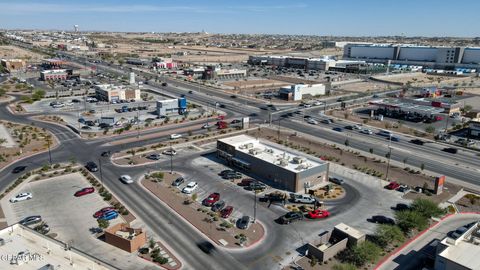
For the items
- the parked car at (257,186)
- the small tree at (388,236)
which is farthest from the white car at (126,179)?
the small tree at (388,236)

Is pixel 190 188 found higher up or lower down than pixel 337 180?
lower down

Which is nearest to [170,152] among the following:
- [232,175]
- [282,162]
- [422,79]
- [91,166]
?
[91,166]

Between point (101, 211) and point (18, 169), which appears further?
point (18, 169)

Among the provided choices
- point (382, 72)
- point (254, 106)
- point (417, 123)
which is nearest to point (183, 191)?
A: point (254, 106)

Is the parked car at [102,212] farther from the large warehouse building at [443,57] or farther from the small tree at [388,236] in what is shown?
the large warehouse building at [443,57]

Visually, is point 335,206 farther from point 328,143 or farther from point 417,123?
point 417,123

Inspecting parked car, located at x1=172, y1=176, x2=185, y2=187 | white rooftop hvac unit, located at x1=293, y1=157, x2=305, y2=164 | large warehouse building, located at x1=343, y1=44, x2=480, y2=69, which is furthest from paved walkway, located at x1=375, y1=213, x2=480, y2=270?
large warehouse building, located at x1=343, y1=44, x2=480, y2=69

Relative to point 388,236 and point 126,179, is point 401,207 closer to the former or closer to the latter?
point 388,236
